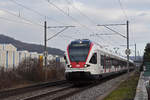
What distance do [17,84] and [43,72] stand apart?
4726 millimetres

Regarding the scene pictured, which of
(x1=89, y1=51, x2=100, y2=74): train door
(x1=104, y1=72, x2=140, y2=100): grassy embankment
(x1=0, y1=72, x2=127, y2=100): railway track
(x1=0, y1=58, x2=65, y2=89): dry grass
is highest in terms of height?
(x1=89, y1=51, x2=100, y2=74): train door

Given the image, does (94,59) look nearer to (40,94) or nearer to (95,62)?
(95,62)

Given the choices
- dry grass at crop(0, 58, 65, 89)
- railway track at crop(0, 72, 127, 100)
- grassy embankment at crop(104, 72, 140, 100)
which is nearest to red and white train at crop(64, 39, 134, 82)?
railway track at crop(0, 72, 127, 100)

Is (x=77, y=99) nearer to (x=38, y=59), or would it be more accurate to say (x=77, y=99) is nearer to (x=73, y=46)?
(x=73, y=46)

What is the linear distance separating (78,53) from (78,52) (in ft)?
0.31

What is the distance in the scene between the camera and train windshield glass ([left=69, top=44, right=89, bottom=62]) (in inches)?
792

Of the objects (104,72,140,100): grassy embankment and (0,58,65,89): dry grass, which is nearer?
(104,72,140,100): grassy embankment

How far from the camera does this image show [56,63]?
32344 mm

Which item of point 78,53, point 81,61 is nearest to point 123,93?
point 81,61

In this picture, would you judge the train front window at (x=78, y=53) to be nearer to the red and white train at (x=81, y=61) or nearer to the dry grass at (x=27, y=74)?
the red and white train at (x=81, y=61)

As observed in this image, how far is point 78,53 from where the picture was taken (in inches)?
803

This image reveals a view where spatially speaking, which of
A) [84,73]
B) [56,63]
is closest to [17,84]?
[84,73]

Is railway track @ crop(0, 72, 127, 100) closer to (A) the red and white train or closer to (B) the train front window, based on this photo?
(A) the red and white train

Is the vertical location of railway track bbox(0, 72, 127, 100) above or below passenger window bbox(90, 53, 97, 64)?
below
